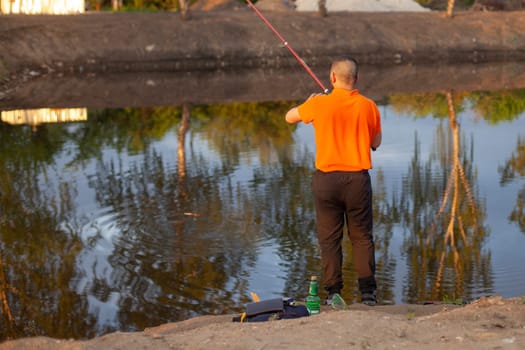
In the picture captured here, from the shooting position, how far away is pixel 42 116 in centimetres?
2412

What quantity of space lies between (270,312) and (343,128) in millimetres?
1639

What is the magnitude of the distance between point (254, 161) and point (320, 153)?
347 inches

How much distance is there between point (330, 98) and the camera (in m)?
8.46

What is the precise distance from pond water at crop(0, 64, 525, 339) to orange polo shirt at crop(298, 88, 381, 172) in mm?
1530

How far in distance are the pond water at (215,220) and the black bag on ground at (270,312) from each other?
1.59 m

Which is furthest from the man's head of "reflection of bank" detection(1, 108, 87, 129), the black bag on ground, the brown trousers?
"reflection of bank" detection(1, 108, 87, 129)

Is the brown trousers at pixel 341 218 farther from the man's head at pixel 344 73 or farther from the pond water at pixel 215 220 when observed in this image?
the pond water at pixel 215 220

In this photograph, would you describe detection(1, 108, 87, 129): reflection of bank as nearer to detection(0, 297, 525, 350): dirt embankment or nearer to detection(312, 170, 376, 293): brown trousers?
detection(312, 170, 376, 293): brown trousers

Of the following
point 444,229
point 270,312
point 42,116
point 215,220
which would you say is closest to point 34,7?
point 42,116

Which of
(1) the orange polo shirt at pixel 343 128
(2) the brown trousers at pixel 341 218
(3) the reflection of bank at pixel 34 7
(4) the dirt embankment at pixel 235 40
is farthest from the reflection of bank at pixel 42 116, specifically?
(3) the reflection of bank at pixel 34 7

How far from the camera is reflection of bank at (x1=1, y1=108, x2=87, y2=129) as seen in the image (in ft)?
76.4

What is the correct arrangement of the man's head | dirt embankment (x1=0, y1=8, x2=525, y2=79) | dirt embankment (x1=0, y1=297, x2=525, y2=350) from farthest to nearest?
1. dirt embankment (x1=0, y1=8, x2=525, y2=79)
2. the man's head
3. dirt embankment (x1=0, y1=297, x2=525, y2=350)

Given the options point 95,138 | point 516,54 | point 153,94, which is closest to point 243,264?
point 95,138

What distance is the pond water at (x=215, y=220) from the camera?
989cm
